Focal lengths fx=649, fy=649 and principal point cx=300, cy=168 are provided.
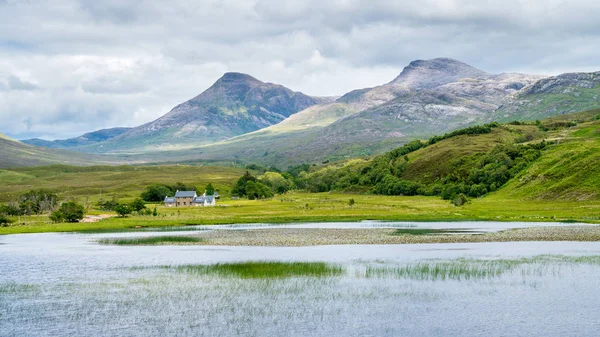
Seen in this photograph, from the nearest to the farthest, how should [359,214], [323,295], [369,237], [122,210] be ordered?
1. [323,295]
2. [369,237]
3. [359,214]
4. [122,210]

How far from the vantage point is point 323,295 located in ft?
172

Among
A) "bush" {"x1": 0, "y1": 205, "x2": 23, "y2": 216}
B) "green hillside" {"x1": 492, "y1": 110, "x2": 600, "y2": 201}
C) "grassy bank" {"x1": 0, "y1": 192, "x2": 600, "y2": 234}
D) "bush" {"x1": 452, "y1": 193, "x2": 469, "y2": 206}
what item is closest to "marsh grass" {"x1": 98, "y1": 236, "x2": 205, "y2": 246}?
"grassy bank" {"x1": 0, "y1": 192, "x2": 600, "y2": 234}

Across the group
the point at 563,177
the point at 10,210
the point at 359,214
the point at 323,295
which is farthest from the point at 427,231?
the point at 10,210

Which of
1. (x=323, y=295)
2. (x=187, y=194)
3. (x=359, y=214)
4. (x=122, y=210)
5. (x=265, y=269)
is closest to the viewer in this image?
(x=323, y=295)

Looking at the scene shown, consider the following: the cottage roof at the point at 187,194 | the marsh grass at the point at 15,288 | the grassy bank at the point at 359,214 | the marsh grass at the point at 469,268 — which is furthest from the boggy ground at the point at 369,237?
the cottage roof at the point at 187,194

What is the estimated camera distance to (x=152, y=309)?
4788 centimetres

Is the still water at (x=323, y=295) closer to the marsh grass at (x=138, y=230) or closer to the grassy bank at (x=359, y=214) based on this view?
the marsh grass at (x=138, y=230)

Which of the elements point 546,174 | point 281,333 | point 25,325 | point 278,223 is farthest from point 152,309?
point 546,174

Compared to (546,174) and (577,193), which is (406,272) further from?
(546,174)

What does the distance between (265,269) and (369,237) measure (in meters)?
33.3

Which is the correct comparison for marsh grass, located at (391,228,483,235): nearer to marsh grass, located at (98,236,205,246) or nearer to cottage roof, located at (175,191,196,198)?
marsh grass, located at (98,236,205,246)

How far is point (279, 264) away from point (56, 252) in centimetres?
3337

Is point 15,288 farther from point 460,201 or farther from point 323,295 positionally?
point 460,201

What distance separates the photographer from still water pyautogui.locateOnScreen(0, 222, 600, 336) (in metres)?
41.8
